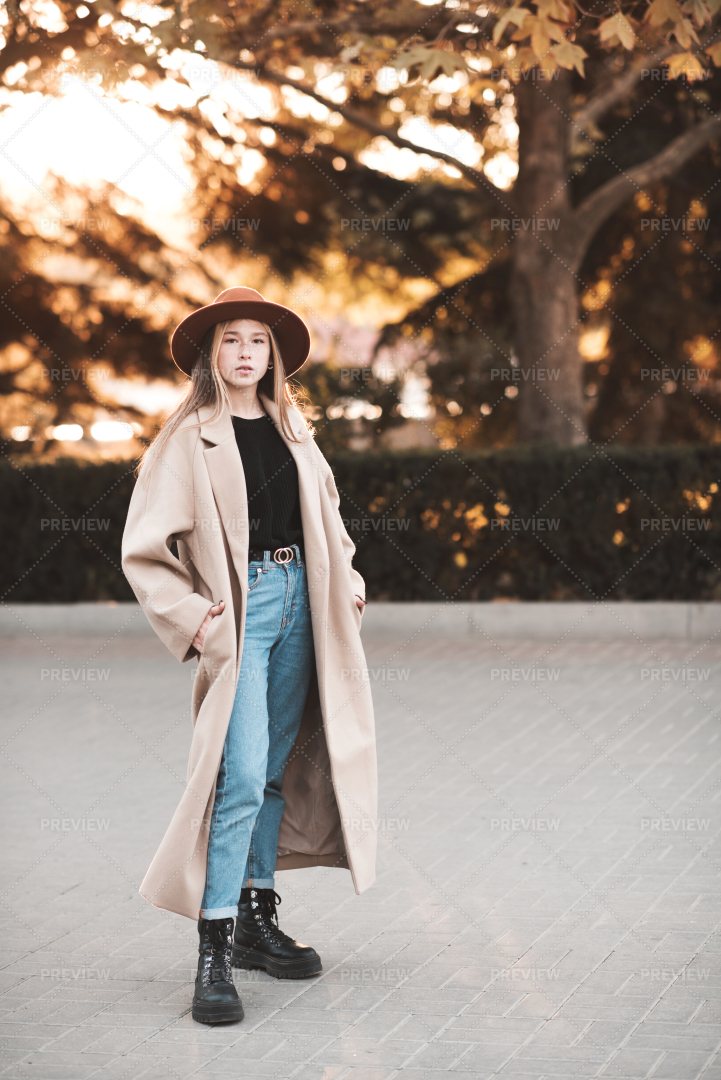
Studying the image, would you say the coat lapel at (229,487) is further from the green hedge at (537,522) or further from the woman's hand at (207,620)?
the green hedge at (537,522)

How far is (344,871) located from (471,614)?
507 centimetres

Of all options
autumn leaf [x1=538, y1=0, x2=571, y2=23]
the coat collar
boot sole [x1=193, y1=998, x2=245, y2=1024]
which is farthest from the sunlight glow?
boot sole [x1=193, y1=998, x2=245, y2=1024]

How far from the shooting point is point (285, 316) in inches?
155

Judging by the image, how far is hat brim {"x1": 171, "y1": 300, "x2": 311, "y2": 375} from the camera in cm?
382

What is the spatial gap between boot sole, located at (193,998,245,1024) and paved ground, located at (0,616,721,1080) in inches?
1.2

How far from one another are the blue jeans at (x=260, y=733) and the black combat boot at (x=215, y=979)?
47mm

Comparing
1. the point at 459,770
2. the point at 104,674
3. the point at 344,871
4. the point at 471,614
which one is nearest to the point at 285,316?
the point at 344,871

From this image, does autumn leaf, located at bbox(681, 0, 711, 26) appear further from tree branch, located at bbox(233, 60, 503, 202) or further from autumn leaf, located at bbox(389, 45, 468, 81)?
tree branch, located at bbox(233, 60, 503, 202)

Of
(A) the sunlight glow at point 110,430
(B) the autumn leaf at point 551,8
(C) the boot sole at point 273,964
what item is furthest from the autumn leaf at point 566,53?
(A) the sunlight glow at point 110,430

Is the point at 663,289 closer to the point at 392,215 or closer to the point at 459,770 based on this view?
the point at 392,215

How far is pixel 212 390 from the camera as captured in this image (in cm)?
385

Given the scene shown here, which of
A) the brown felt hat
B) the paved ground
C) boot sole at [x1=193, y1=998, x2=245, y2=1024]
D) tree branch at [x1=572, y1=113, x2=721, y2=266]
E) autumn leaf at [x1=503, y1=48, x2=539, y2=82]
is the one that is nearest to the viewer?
the paved ground

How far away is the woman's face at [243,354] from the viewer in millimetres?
3816

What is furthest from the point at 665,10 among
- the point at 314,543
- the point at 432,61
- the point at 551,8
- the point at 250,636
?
the point at 250,636
